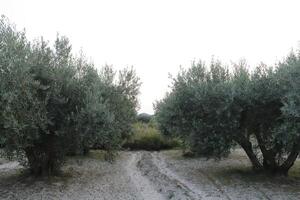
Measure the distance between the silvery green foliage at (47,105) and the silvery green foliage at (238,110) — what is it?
145 inches

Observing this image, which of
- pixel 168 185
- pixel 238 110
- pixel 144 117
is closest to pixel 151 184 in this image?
pixel 168 185

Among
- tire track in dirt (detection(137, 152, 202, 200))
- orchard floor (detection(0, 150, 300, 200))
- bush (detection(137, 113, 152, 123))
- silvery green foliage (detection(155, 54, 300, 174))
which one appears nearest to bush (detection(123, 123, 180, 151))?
bush (detection(137, 113, 152, 123))

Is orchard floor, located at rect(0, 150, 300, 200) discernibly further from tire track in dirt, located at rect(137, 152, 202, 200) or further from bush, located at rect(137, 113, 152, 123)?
bush, located at rect(137, 113, 152, 123)

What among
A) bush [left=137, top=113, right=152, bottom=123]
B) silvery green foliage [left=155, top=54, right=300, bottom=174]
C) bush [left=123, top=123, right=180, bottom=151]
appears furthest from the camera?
bush [left=137, top=113, right=152, bottom=123]

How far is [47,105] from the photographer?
1700 centimetres

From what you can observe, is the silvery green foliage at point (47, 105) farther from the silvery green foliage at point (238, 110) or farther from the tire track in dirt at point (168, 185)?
the silvery green foliage at point (238, 110)

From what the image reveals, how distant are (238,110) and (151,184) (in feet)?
16.6

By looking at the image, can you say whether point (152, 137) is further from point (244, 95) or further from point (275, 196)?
point (275, 196)

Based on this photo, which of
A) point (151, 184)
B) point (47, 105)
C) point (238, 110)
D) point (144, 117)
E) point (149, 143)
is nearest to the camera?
point (47, 105)

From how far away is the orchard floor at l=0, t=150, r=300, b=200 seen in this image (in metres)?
15.2

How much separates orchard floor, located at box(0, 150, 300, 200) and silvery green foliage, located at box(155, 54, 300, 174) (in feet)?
5.02

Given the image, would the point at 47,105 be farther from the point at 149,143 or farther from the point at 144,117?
the point at 144,117

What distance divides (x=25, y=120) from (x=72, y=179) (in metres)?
4.58

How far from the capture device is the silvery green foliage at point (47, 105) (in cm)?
1485
